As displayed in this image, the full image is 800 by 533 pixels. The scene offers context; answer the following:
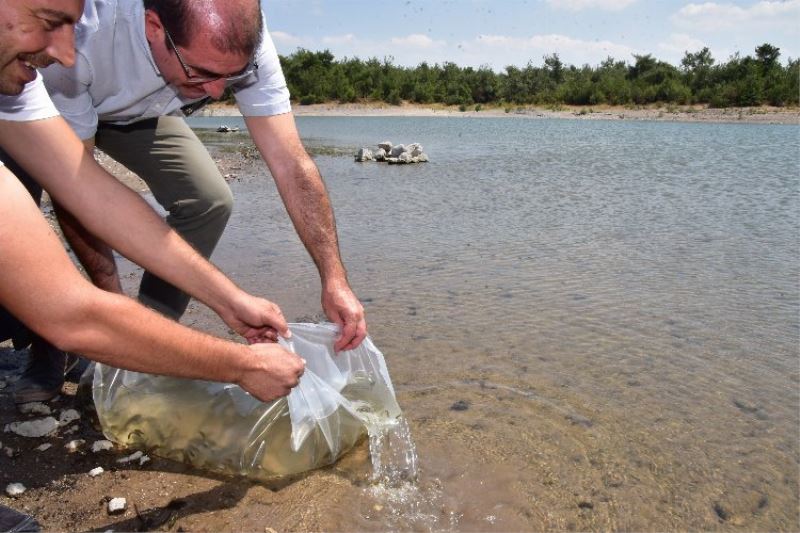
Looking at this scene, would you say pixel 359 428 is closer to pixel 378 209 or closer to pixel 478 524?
pixel 478 524

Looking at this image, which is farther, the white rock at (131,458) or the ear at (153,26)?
the white rock at (131,458)

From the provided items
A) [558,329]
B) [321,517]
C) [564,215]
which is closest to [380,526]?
[321,517]

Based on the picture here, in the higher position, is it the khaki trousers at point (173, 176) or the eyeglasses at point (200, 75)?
the eyeglasses at point (200, 75)

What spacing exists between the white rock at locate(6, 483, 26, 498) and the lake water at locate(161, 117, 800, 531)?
856 mm

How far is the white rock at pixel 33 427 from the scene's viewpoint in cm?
235

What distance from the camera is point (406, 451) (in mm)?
2289

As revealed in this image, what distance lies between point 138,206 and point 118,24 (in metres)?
0.70

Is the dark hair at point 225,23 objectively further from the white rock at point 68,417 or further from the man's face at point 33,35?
the white rock at point 68,417

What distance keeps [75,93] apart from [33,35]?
1.06m

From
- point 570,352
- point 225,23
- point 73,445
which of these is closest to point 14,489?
point 73,445

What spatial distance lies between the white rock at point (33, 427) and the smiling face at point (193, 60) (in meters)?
1.32

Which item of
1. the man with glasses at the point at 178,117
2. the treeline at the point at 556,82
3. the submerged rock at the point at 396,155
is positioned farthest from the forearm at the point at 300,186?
the treeline at the point at 556,82

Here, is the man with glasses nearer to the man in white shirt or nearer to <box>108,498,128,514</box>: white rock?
the man in white shirt

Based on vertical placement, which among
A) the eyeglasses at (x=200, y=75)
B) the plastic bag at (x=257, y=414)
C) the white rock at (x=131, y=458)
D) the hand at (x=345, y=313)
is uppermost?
the eyeglasses at (x=200, y=75)
